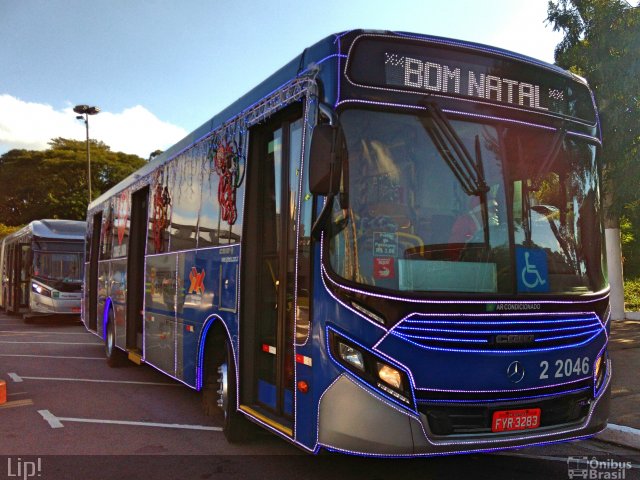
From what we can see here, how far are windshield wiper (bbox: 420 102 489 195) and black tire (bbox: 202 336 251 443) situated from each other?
105 inches

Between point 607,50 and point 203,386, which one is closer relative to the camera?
point 203,386

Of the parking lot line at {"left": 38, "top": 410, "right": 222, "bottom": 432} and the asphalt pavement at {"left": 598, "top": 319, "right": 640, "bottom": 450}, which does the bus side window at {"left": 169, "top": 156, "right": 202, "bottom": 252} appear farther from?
the asphalt pavement at {"left": 598, "top": 319, "right": 640, "bottom": 450}

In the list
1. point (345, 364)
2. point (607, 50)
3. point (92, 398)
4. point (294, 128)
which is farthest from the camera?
point (607, 50)

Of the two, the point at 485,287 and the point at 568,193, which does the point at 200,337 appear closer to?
the point at 485,287

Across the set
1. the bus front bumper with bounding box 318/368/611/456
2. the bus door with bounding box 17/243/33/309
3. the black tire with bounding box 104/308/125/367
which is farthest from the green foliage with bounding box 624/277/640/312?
the bus door with bounding box 17/243/33/309

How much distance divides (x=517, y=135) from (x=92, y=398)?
6228 mm

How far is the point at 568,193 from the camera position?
5.11 metres

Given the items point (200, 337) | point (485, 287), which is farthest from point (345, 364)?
point (200, 337)

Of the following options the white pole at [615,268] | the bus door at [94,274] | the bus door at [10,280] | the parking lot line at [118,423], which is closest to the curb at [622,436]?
the parking lot line at [118,423]

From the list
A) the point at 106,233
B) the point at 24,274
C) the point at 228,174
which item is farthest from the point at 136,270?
the point at 24,274

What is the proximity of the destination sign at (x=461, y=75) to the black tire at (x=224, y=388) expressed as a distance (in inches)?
111

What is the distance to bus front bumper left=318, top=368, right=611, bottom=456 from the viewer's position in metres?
4.20

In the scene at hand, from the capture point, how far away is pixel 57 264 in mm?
19781

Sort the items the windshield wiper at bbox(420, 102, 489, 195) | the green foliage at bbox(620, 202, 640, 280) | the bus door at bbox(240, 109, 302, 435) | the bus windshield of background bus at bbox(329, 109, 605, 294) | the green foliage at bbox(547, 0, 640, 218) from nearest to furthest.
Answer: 1. the bus windshield of background bus at bbox(329, 109, 605, 294)
2. the windshield wiper at bbox(420, 102, 489, 195)
3. the bus door at bbox(240, 109, 302, 435)
4. the green foliage at bbox(547, 0, 640, 218)
5. the green foliage at bbox(620, 202, 640, 280)
